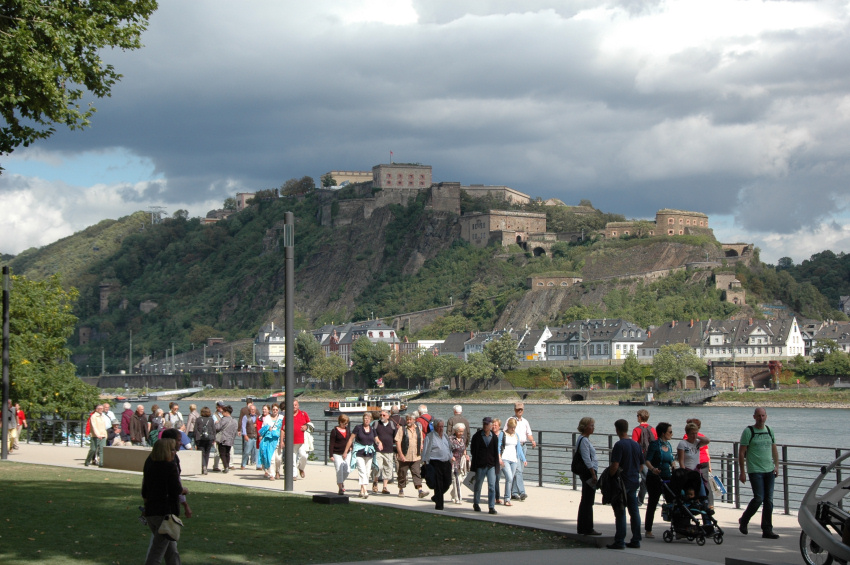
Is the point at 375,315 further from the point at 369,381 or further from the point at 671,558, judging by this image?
the point at 671,558

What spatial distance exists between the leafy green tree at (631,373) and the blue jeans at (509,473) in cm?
8134

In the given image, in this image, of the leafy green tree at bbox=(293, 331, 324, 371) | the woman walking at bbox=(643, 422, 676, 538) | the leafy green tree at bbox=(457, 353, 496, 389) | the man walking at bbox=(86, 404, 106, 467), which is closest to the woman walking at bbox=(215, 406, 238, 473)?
the man walking at bbox=(86, 404, 106, 467)

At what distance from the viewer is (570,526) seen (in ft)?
44.5

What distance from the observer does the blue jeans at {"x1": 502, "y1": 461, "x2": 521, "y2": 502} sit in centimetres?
1568

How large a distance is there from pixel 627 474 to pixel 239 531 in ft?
15.5

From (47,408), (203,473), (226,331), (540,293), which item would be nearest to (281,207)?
(226,331)

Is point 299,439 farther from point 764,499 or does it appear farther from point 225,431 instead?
point 764,499

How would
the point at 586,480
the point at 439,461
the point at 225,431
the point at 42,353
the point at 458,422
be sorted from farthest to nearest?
the point at 42,353, the point at 225,431, the point at 458,422, the point at 439,461, the point at 586,480

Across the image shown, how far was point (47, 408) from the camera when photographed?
3344 centimetres

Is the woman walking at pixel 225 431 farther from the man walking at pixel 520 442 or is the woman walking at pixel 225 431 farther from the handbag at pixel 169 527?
the handbag at pixel 169 527

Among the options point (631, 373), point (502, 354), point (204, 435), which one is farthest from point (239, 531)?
point (502, 354)

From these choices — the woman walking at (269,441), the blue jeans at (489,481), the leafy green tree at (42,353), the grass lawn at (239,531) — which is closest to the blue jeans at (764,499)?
the grass lawn at (239,531)

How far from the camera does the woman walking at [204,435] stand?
2034 cm

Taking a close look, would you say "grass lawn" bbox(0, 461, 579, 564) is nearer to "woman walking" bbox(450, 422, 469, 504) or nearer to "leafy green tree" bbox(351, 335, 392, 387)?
"woman walking" bbox(450, 422, 469, 504)
